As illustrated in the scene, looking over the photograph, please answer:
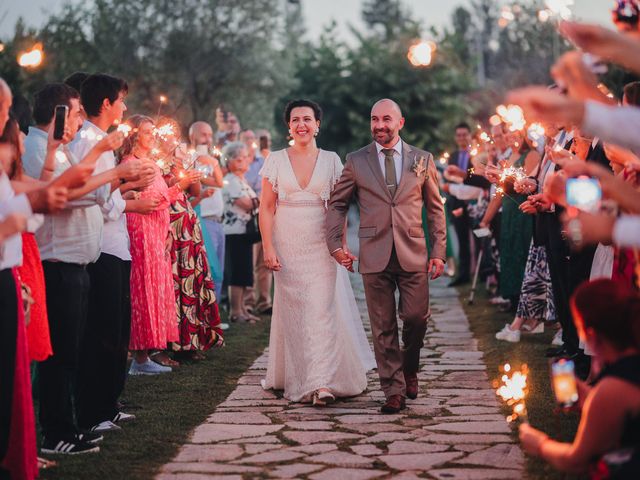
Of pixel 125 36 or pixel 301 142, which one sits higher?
pixel 125 36

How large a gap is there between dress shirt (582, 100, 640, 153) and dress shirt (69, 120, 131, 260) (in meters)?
3.34

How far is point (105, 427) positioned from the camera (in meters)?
7.07

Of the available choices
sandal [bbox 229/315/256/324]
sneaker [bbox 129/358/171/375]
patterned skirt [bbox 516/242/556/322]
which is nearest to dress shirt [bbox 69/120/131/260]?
sneaker [bbox 129/358/171/375]

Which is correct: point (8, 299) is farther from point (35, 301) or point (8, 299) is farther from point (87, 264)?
point (87, 264)

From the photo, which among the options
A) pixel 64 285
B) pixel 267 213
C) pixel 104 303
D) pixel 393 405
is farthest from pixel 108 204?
pixel 393 405

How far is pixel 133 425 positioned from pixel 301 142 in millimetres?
2728

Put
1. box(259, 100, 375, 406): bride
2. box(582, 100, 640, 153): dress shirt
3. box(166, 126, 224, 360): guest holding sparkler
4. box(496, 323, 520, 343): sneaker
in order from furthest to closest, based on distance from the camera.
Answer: box(496, 323, 520, 343): sneaker < box(166, 126, 224, 360): guest holding sparkler < box(259, 100, 375, 406): bride < box(582, 100, 640, 153): dress shirt

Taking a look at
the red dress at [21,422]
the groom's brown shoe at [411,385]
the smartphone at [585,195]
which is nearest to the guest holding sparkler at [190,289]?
the groom's brown shoe at [411,385]

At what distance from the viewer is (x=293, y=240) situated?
8422 millimetres

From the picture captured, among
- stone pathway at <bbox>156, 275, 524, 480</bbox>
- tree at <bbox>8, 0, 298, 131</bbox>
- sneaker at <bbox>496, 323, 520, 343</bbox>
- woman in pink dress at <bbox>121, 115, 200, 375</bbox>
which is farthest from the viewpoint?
tree at <bbox>8, 0, 298, 131</bbox>

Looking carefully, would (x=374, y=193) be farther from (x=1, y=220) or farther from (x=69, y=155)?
(x=1, y=220)

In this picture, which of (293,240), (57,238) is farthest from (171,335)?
(57,238)

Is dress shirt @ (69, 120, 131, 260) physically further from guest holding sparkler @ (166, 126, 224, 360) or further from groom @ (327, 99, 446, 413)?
guest holding sparkler @ (166, 126, 224, 360)

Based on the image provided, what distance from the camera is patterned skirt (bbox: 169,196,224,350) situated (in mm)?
10086
